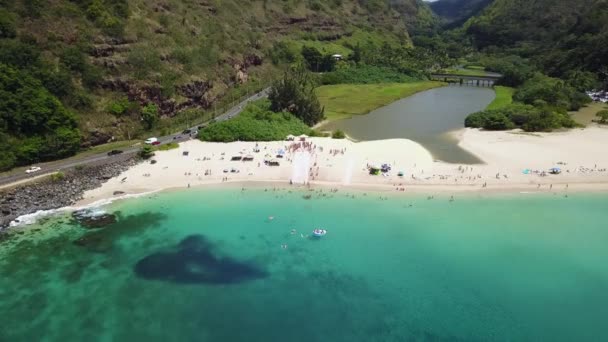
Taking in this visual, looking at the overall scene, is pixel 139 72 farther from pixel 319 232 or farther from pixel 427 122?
pixel 427 122

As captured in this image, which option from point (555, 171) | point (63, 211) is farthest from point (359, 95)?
point (63, 211)

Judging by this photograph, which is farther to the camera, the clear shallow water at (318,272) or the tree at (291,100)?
the tree at (291,100)

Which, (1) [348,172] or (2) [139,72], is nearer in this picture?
(1) [348,172]

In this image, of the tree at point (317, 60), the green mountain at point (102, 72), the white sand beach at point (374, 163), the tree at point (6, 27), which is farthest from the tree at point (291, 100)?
the tree at point (317, 60)

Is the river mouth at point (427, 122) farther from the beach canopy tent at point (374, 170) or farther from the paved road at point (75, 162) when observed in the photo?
the paved road at point (75, 162)

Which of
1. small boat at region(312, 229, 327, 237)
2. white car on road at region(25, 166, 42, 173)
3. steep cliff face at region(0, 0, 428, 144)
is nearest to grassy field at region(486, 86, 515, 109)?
steep cliff face at region(0, 0, 428, 144)

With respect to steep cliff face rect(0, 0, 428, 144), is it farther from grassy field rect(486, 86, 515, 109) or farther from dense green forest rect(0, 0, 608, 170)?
grassy field rect(486, 86, 515, 109)
